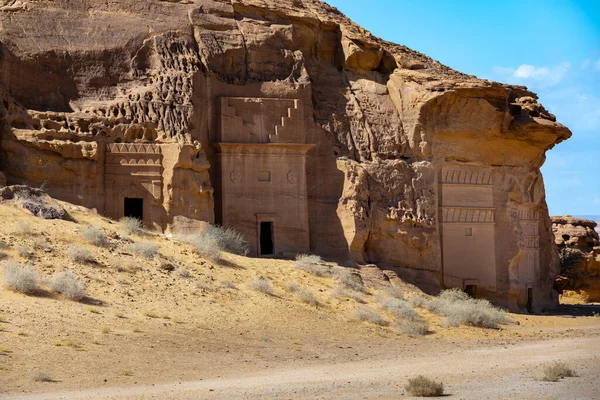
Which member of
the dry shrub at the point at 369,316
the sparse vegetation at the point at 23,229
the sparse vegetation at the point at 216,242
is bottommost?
the dry shrub at the point at 369,316

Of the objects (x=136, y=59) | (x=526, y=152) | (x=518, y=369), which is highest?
(x=136, y=59)

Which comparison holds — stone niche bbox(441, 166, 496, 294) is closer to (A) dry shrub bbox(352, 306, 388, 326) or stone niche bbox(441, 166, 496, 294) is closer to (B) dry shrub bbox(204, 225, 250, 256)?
(B) dry shrub bbox(204, 225, 250, 256)

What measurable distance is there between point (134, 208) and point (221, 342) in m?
11.1

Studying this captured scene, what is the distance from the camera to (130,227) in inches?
1107

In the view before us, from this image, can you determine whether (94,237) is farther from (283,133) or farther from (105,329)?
(283,133)

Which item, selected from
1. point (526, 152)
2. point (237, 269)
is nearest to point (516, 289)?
point (526, 152)

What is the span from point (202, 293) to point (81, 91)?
10.5 meters

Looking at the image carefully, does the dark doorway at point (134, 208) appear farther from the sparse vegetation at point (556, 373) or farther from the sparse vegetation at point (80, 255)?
the sparse vegetation at point (556, 373)

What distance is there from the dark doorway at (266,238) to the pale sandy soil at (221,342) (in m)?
3.20

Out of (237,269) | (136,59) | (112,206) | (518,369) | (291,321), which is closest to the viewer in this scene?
(518,369)

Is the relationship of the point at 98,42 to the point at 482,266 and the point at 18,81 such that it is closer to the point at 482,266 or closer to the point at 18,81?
the point at 18,81

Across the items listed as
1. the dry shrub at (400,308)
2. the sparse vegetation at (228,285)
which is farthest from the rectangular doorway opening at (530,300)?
the sparse vegetation at (228,285)

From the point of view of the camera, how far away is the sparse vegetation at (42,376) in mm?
16344

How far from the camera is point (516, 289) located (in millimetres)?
37062
